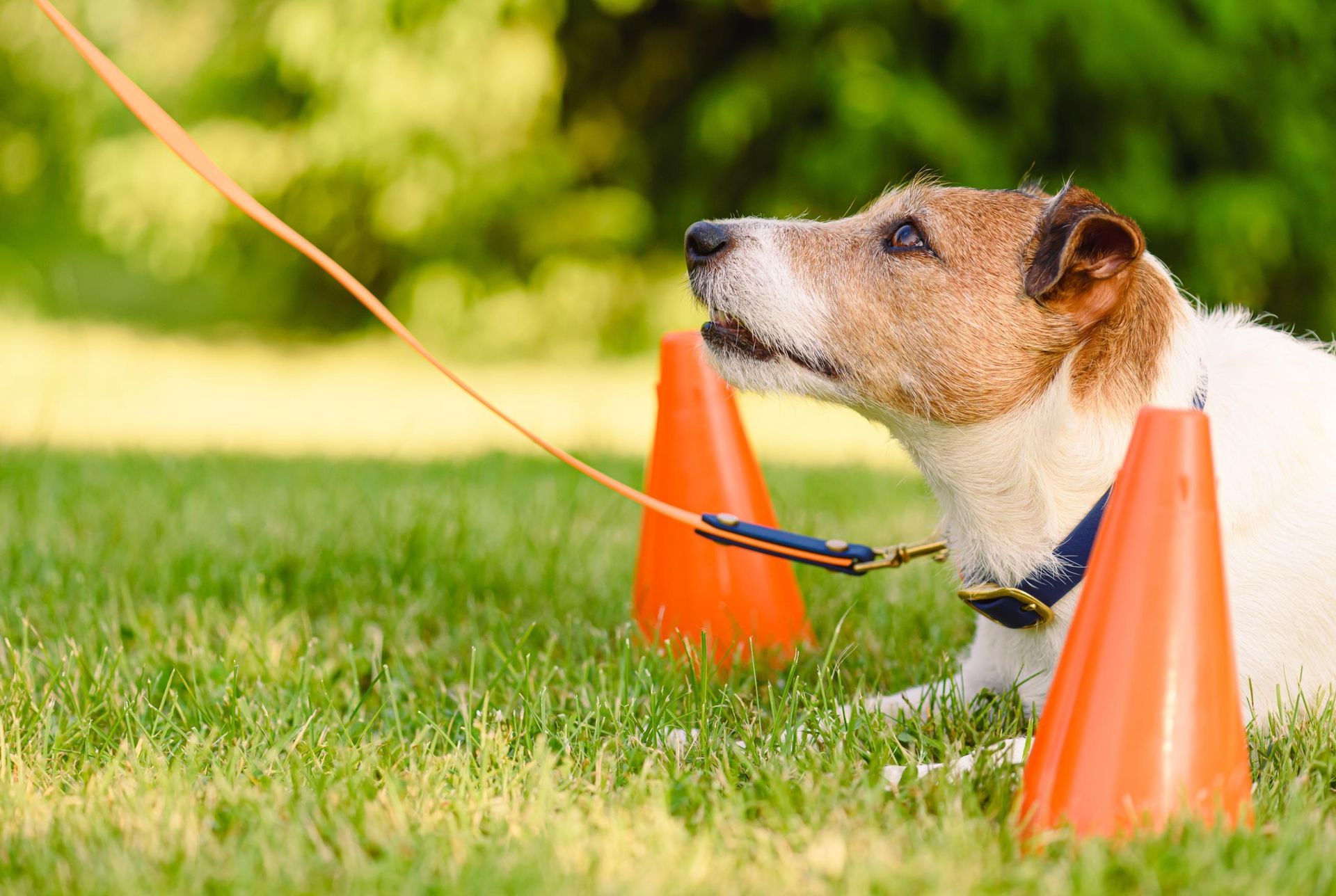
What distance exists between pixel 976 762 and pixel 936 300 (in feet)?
3.16

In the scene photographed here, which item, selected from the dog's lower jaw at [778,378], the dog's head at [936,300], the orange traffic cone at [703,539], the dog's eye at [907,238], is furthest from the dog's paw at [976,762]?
the dog's eye at [907,238]

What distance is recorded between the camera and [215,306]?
14.5 meters

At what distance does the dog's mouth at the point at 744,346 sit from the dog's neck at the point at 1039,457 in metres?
0.19

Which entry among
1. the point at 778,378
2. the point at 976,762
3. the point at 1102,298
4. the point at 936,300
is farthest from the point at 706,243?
the point at 976,762

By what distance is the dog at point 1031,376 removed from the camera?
2.23 meters

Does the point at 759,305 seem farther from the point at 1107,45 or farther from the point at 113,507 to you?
the point at 1107,45

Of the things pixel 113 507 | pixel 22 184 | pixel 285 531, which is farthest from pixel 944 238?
pixel 22 184

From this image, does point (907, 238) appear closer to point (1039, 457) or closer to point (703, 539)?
point (1039, 457)

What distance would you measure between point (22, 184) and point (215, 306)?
9.78 feet

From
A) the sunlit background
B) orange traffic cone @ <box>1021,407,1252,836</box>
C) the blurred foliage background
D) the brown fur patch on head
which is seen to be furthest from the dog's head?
the blurred foliage background

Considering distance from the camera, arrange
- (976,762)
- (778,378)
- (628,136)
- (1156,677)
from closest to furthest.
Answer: (1156,677) → (976,762) → (778,378) → (628,136)

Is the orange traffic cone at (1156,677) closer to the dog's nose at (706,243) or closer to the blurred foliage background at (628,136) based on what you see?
the dog's nose at (706,243)

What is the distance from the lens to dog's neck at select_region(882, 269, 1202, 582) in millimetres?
2295

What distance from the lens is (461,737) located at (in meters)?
2.35
